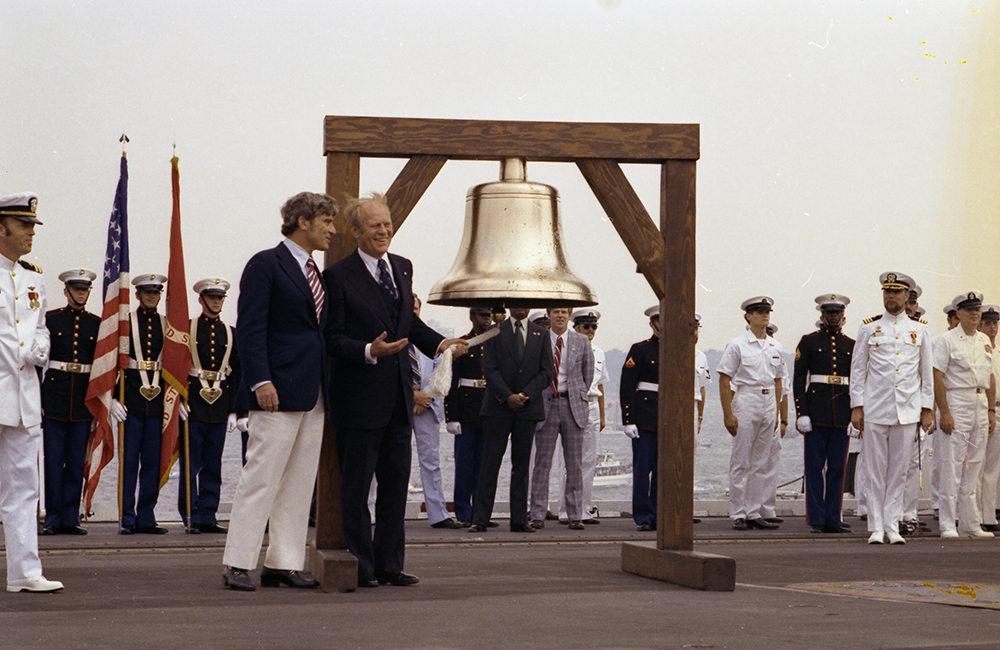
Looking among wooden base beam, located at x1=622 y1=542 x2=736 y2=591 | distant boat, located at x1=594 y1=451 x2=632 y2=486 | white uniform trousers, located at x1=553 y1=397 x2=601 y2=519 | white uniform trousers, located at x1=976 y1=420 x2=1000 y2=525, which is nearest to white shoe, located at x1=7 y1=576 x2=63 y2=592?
wooden base beam, located at x1=622 y1=542 x2=736 y2=591

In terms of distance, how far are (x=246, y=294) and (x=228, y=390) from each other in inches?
164

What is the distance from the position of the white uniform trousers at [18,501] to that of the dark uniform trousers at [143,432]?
3.65 metres

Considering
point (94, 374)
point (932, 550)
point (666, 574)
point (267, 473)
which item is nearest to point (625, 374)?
point (932, 550)

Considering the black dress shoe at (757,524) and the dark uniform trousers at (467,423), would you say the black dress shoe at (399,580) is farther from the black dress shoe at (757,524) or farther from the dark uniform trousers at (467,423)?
the black dress shoe at (757,524)

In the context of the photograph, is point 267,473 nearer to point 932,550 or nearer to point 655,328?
point 932,550

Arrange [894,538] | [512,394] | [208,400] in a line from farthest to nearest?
[512,394], [208,400], [894,538]

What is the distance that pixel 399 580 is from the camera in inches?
214

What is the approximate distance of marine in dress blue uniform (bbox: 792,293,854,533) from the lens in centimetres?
969

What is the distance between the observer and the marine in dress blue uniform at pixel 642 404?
33.0 ft

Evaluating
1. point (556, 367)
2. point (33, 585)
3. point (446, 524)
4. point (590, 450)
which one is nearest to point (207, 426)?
point (446, 524)

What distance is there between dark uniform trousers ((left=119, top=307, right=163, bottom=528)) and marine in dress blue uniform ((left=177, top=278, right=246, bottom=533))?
25cm

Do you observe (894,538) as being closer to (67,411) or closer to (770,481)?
(770,481)

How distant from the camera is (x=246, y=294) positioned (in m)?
5.22

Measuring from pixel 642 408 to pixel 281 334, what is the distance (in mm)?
5418
